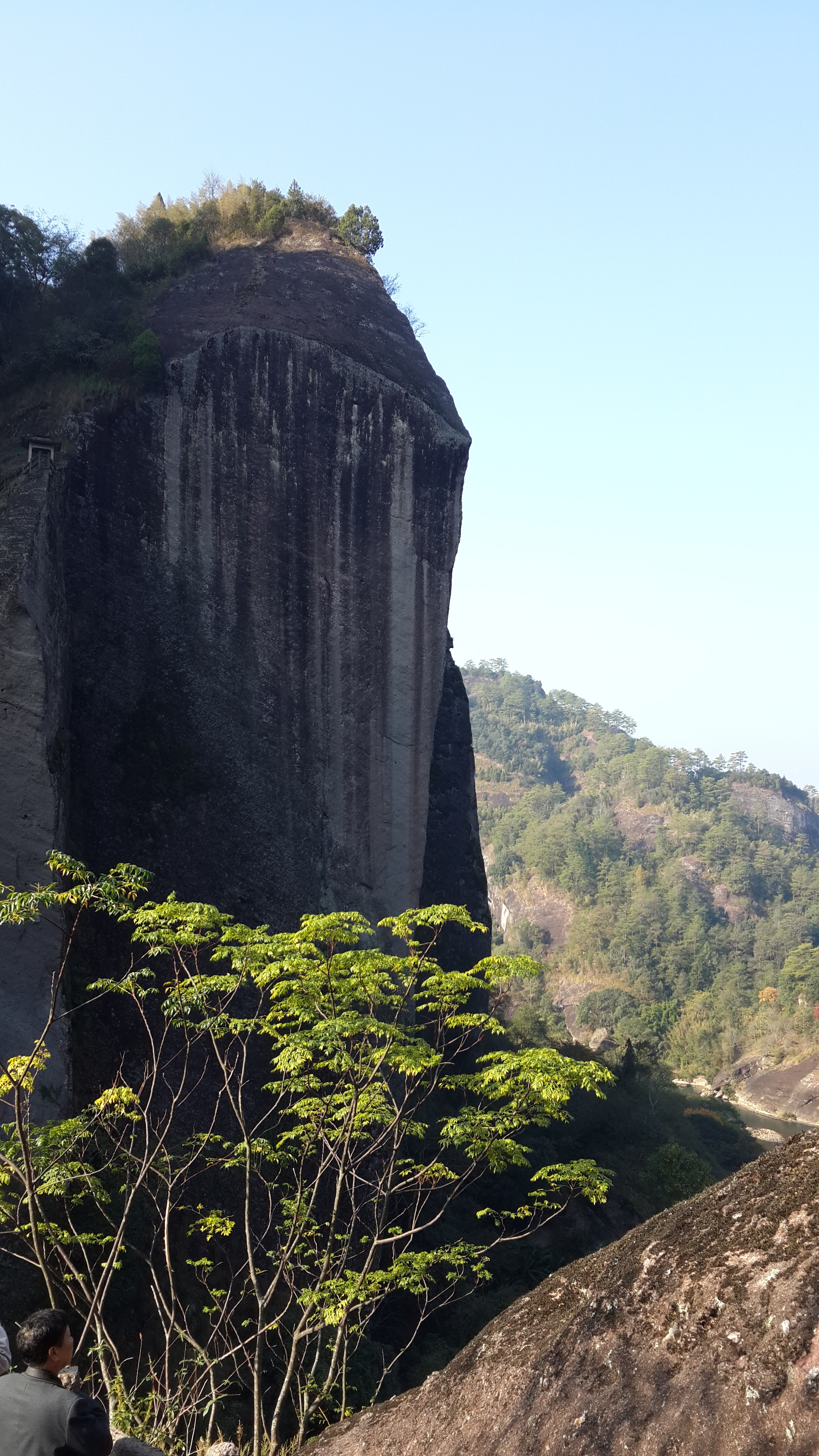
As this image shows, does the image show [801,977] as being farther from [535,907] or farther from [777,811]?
[777,811]

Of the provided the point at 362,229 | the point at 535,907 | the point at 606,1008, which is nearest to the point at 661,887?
the point at 535,907

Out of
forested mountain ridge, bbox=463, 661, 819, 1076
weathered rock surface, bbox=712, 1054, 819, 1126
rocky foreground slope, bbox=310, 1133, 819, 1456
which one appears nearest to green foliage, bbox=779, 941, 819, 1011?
forested mountain ridge, bbox=463, 661, 819, 1076

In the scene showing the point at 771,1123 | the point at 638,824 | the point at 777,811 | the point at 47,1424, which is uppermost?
the point at 47,1424

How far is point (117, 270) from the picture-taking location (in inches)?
762

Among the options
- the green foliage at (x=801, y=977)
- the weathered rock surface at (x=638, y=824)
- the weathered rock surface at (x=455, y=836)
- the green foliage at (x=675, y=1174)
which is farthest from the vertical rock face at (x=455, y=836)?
Result: the weathered rock surface at (x=638, y=824)

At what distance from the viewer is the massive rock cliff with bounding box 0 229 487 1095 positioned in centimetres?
1368

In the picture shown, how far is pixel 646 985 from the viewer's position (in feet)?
246

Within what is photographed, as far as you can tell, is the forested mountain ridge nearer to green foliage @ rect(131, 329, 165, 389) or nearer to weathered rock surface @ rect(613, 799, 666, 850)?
weathered rock surface @ rect(613, 799, 666, 850)

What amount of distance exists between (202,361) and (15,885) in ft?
31.4

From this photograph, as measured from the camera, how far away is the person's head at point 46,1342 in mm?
3262

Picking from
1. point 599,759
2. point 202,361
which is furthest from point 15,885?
point 599,759

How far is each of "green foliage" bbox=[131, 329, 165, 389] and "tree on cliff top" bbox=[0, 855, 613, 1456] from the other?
820cm

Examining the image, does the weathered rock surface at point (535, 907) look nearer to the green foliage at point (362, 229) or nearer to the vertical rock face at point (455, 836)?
the vertical rock face at point (455, 836)

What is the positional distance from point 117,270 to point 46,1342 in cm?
1968
